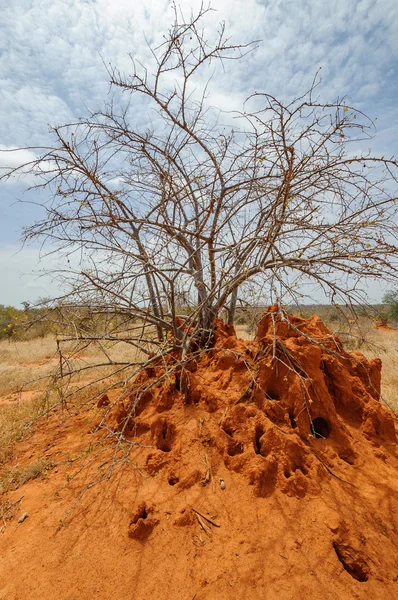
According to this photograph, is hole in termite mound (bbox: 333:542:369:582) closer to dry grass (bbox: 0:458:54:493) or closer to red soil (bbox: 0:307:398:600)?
red soil (bbox: 0:307:398:600)

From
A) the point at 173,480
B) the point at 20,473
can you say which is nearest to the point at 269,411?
the point at 173,480

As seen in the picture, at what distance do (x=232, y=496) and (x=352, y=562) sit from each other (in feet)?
2.57

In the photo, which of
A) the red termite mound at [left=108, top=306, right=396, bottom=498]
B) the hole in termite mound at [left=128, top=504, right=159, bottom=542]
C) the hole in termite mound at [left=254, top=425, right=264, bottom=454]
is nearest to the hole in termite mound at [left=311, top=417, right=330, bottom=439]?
the red termite mound at [left=108, top=306, right=396, bottom=498]

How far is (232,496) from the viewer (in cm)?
242

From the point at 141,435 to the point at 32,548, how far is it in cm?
112

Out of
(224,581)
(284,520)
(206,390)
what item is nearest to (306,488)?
(284,520)

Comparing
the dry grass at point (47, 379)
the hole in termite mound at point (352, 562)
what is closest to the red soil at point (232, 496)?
the hole in termite mound at point (352, 562)

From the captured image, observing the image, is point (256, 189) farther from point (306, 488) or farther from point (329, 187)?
point (306, 488)

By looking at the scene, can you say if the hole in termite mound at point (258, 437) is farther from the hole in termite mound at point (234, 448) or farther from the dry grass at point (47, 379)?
the dry grass at point (47, 379)

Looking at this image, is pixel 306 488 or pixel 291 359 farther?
pixel 291 359

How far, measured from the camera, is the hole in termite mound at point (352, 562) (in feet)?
6.43

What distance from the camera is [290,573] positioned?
193 cm

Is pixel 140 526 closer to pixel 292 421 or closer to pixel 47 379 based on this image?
pixel 292 421

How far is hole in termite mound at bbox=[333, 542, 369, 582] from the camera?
6.43ft
